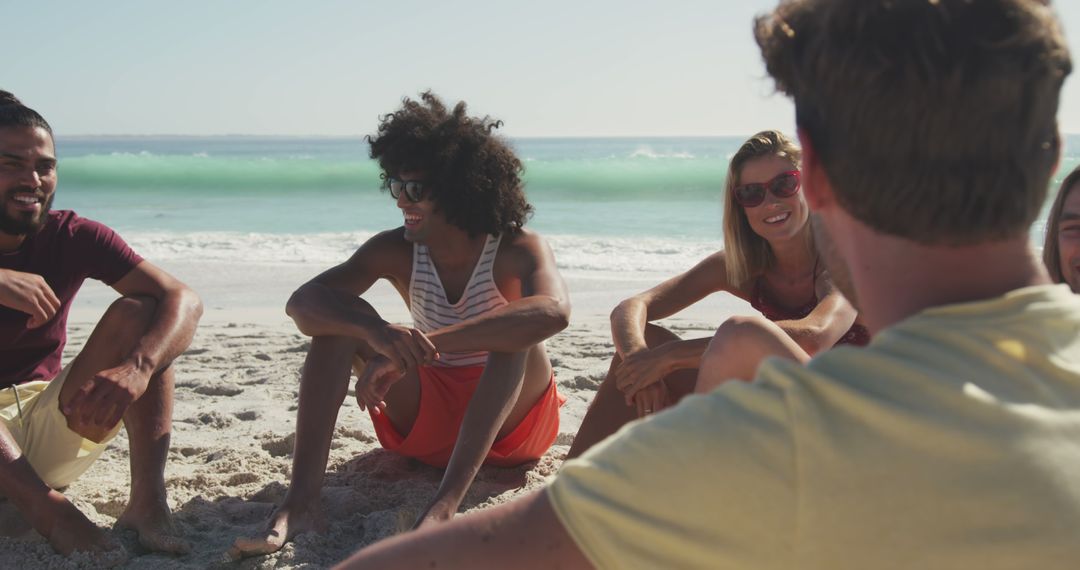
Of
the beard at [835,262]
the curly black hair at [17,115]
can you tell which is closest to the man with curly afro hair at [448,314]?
the curly black hair at [17,115]

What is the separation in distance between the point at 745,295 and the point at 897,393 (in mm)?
3021

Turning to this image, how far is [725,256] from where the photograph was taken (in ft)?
13.1

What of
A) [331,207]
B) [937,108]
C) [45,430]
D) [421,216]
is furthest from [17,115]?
[331,207]

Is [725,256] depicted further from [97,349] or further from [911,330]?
[911,330]

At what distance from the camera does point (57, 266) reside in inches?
140

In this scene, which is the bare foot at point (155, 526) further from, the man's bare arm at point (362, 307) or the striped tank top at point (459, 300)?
the striped tank top at point (459, 300)

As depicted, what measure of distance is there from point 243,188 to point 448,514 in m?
24.6

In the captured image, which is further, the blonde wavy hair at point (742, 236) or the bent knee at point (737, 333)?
the blonde wavy hair at point (742, 236)

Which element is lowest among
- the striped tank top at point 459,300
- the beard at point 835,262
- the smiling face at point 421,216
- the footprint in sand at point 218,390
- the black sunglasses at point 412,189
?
the footprint in sand at point 218,390

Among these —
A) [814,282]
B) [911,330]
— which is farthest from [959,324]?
[814,282]

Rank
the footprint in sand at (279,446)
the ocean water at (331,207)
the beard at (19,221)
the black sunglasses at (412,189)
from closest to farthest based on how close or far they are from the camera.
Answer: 1. the beard at (19,221)
2. the black sunglasses at (412,189)
3. the footprint in sand at (279,446)
4. the ocean water at (331,207)

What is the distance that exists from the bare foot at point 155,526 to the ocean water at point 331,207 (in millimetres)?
2001

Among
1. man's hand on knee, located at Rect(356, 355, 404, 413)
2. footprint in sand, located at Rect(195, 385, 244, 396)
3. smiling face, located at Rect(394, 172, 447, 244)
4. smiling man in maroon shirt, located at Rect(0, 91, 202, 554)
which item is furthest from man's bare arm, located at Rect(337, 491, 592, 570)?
footprint in sand, located at Rect(195, 385, 244, 396)

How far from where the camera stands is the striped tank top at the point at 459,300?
391cm
